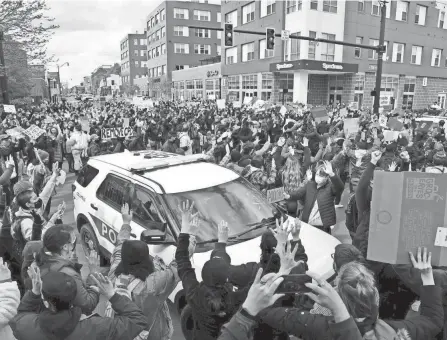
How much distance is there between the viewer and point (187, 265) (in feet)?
9.22

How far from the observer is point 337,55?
A: 33406mm

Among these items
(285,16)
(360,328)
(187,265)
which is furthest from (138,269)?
(285,16)

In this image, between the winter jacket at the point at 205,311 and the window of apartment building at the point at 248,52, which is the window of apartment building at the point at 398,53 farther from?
the winter jacket at the point at 205,311

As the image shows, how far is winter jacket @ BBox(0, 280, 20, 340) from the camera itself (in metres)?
2.20

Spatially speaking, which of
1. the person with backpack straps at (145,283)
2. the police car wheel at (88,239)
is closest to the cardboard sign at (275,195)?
the police car wheel at (88,239)

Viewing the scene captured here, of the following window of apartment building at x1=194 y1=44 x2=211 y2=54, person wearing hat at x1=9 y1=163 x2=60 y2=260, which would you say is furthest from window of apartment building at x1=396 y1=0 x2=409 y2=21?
person wearing hat at x1=9 y1=163 x2=60 y2=260

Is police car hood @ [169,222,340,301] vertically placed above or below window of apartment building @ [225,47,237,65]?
below

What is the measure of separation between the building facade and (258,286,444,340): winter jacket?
42.1 metres

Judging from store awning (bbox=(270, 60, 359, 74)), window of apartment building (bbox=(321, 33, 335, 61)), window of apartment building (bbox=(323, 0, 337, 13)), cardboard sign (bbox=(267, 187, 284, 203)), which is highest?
window of apartment building (bbox=(323, 0, 337, 13))

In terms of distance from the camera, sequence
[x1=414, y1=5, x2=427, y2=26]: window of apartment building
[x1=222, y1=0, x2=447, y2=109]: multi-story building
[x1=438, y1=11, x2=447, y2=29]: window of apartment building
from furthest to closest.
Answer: [x1=438, y1=11, x2=447, y2=29]: window of apartment building → [x1=414, y1=5, x2=427, y2=26]: window of apartment building → [x1=222, y1=0, x2=447, y2=109]: multi-story building

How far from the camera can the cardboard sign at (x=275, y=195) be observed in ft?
17.9

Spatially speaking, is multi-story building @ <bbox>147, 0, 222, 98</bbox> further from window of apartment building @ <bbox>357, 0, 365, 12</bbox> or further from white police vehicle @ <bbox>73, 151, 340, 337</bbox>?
white police vehicle @ <bbox>73, 151, 340, 337</bbox>

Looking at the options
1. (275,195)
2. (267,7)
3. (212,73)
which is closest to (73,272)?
(275,195)

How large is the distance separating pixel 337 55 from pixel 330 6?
14.0ft
